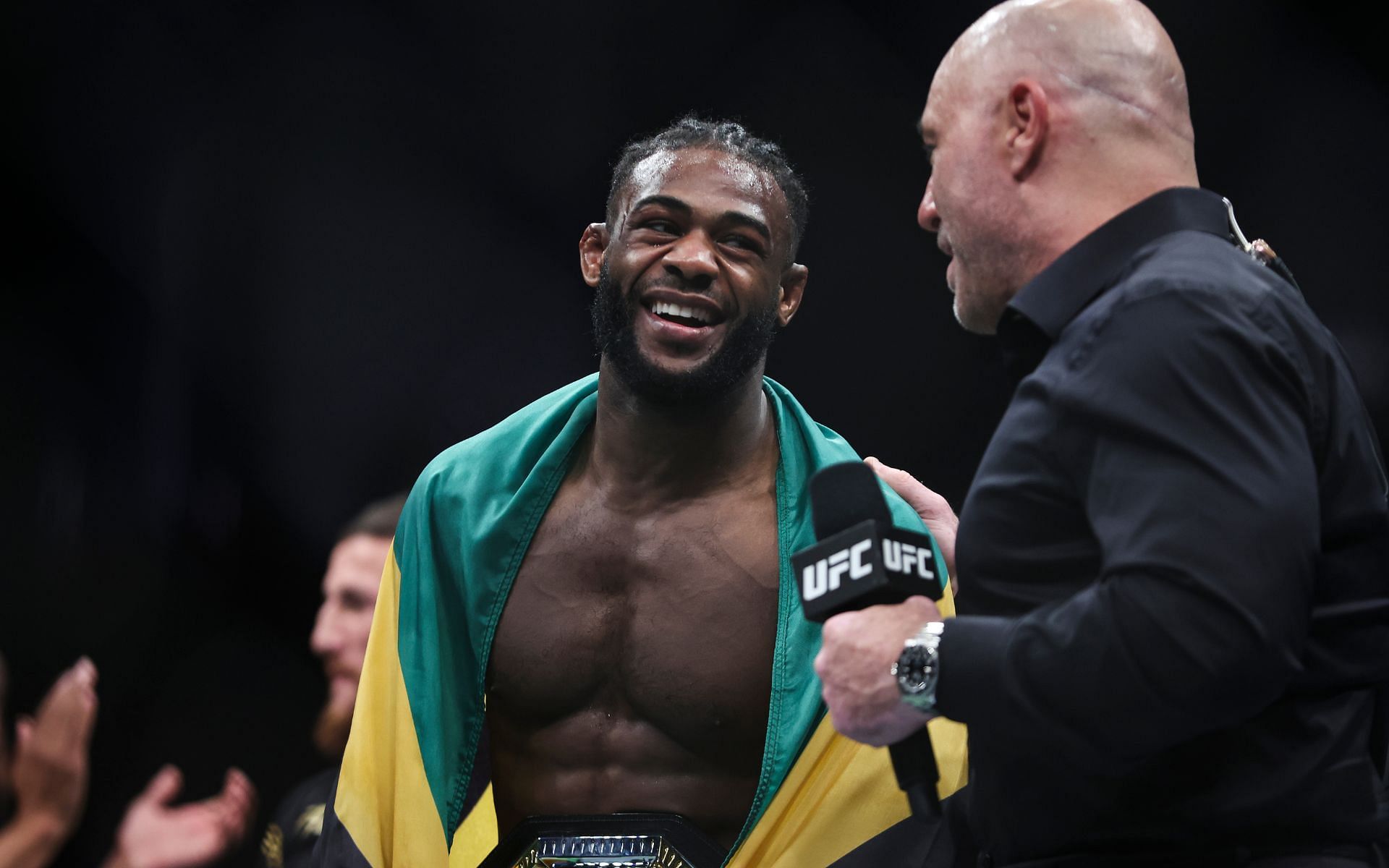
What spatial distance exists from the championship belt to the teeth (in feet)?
2.15

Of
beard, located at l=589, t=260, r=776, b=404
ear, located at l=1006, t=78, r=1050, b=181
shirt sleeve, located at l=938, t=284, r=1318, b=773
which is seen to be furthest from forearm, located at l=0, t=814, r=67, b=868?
ear, located at l=1006, t=78, r=1050, b=181

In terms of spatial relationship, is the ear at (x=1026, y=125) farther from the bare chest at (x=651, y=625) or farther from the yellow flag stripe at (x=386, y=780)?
the yellow flag stripe at (x=386, y=780)

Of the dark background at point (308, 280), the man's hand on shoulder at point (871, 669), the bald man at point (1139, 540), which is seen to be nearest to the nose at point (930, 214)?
the bald man at point (1139, 540)

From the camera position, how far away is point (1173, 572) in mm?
946

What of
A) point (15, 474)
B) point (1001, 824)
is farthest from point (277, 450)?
point (1001, 824)

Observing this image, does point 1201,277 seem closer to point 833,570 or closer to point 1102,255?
point 1102,255

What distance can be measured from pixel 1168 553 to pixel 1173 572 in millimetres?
14

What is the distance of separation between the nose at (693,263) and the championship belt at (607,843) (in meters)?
0.70

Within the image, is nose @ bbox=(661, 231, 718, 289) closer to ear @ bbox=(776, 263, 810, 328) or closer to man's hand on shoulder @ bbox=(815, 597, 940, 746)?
ear @ bbox=(776, 263, 810, 328)

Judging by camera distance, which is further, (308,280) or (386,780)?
(308,280)

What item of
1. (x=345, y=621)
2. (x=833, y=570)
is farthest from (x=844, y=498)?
(x=345, y=621)

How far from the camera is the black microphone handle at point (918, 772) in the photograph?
3.68 ft

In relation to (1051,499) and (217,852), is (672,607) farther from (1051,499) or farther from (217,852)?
(217,852)

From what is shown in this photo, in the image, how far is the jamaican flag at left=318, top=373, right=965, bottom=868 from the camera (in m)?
1.66
